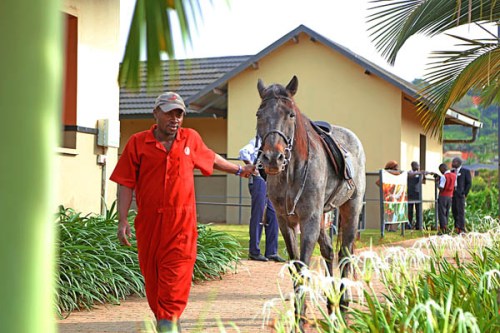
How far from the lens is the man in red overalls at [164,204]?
18.4ft

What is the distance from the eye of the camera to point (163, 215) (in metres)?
5.70

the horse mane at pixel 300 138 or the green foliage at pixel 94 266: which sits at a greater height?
the horse mane at pixel 300 138

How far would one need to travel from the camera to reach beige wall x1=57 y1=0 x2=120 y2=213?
38.6ft

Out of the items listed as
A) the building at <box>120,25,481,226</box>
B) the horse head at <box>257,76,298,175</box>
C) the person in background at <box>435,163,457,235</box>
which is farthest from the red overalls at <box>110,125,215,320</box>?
the building at <box>120,25,481,226</box>

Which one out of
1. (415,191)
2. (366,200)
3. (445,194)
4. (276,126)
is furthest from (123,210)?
(366,200)

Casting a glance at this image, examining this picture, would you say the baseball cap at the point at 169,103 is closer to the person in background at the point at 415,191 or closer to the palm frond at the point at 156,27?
the palm frond at the point at 156,27

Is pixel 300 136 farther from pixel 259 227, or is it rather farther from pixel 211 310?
pixel 259 227

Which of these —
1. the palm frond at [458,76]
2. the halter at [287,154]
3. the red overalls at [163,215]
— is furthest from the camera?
the palm frond at [458,76]

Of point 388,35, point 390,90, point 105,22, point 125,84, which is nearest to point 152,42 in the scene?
point 125,84

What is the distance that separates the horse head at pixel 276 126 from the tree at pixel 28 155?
4984 mm

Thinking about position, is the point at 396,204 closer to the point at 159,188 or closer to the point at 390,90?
the point at 390,90

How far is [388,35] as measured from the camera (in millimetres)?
10555

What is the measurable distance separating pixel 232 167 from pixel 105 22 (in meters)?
6.56

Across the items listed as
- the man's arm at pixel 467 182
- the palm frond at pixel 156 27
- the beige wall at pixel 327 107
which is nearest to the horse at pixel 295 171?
the palm frond at pixel 156 27
